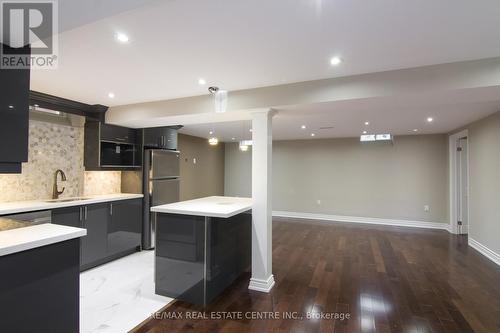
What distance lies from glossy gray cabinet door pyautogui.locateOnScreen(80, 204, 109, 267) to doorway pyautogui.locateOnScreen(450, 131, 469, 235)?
22.2 feet

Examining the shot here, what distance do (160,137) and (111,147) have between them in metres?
0.83

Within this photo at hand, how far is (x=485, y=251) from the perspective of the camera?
161 inches

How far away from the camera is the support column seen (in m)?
3.02

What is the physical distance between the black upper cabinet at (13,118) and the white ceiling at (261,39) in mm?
501

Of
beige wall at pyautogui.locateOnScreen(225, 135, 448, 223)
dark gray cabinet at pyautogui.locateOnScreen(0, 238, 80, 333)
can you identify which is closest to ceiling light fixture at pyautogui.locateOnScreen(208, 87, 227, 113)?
dark gray cabinet at pyautogui.locateOnScreen(0, 238, 80, 333)

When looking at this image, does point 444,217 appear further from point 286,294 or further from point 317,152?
point 286,294

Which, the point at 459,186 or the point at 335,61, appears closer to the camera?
the point at 335,61

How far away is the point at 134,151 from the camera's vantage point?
4.38 metres

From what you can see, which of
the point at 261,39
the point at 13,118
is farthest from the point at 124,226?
the point at 261,39

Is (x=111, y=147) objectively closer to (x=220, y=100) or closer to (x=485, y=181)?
(x=220, y=100)

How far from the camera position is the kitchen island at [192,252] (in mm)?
2662

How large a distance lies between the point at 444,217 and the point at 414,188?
2.92ft

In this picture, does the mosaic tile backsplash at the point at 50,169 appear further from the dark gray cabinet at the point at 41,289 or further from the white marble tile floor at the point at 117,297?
the dark gray cabinet at the point at 41,289

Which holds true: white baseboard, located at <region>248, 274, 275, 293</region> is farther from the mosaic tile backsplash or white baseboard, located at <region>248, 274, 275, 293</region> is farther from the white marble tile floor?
the mosaic tile backsplash
